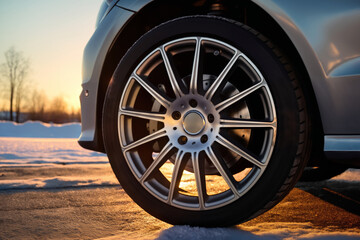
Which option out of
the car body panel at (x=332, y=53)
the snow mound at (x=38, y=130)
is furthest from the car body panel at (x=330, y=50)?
the snow mound at (x=38, y=130)

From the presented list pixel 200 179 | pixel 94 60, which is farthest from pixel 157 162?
pixel 94 60

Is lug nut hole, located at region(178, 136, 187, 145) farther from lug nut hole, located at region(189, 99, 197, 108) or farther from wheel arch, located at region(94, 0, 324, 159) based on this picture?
wheel arch, located at region(94, 0, 324, 159)

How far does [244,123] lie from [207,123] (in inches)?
7.7

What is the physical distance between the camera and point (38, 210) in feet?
7.64

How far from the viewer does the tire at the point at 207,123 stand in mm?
1568

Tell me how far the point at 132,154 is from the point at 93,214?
623mm

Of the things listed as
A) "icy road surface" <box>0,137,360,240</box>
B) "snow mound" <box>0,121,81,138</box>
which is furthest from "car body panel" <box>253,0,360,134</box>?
"snow mound" <box>0,121,81,138</box>

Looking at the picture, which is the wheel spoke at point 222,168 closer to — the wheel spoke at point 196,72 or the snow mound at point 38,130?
the wheel spoke at point 196,72

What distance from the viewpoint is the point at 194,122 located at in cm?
175

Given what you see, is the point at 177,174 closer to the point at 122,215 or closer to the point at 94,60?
the point at 122,215

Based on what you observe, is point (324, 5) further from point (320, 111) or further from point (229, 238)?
point (229, 238)

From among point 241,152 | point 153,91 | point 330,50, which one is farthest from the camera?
point 153,91

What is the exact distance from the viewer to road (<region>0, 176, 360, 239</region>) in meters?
1.68

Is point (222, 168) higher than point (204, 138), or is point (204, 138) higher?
point (204, 138)
